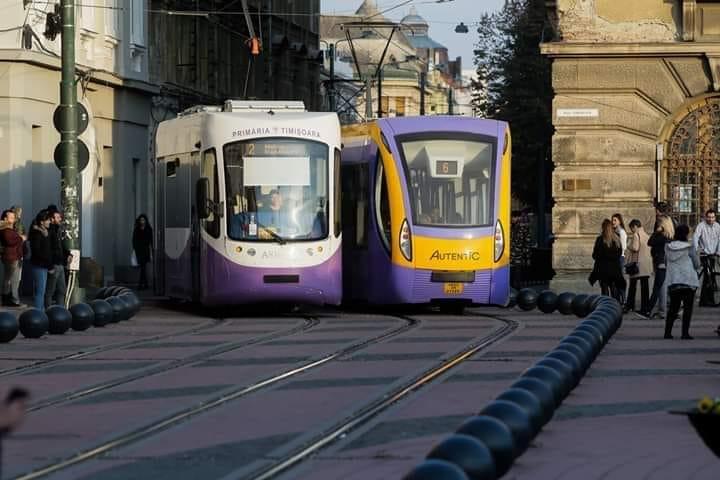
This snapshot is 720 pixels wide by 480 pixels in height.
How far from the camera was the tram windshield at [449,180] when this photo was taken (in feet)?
90.6

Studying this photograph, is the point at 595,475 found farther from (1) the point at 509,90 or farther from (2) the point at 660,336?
(1) the point at 509,90

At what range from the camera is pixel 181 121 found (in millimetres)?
29219

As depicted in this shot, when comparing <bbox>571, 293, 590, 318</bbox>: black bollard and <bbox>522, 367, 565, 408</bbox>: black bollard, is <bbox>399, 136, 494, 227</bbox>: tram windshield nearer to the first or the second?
<bbox>571, 293, 590, 318</bbox>: black bollard

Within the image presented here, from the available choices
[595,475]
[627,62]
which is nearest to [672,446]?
[595,475]

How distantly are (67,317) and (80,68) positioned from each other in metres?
17.5

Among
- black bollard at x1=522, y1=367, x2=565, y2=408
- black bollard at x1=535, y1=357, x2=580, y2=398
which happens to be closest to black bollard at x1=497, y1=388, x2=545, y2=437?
black bollard at x1=522, y1=367, x2=565, y2=408

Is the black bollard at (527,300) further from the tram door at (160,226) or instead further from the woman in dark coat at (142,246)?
the woman in dark coat at (142,246)

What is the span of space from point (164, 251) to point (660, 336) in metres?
10.2

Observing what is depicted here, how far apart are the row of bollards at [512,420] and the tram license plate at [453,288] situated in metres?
8.25

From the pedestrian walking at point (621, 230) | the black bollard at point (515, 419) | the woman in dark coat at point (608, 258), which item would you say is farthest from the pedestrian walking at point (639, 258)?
the black bollard at point (515, 419)

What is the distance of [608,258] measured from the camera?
29125 mm

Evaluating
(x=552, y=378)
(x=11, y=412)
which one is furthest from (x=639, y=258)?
(x=11, y=412)

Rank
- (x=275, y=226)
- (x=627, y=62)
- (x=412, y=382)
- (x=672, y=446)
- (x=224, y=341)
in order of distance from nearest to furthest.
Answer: (x=672, y=446) < (x=412, y=382) < (x=224, y=341) < (x=275, y=226) < (x=627, y=62)

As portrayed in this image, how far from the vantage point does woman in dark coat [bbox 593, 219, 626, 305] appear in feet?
95.0
